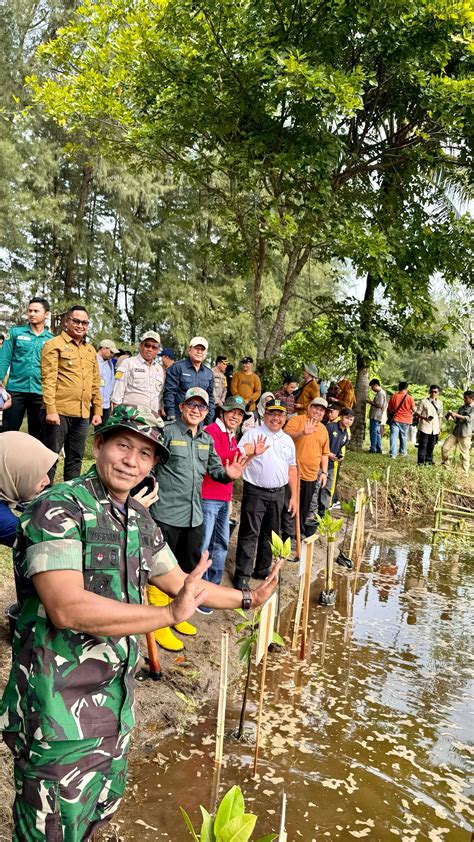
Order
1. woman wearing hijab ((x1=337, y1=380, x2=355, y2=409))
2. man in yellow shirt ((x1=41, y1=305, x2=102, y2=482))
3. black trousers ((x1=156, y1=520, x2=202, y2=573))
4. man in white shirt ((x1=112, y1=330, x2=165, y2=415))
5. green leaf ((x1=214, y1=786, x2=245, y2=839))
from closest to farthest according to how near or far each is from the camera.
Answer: green leaf ((x1=214, y1=786, x2=245, y2=839)) → black trousers ((x1=156, y1=520, x2=202, y2=573)) → man in yellow shirt ((x1=41, y1=305, x2=102, y2=482)) → man in white shirt ((x1=112, y1=330, x2=165, y2=415)) → woman wearing hijab ((x1=337, y1=380, x2=355, y2=409))

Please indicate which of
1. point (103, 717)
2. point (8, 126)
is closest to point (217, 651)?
point (103, 717)

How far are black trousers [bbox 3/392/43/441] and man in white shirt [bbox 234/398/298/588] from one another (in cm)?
213

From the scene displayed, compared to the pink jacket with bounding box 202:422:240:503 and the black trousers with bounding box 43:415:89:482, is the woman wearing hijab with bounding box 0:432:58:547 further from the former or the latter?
the black trousers with bounding box 43:415:89:482

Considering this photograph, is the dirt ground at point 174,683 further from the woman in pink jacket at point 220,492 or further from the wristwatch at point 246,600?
the wristwatch at point 246,600

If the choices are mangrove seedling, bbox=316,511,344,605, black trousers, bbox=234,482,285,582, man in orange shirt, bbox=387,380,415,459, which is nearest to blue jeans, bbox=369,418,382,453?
man in orange shirt, bbox=387,380,415,459

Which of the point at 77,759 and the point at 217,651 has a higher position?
the point at 77,759

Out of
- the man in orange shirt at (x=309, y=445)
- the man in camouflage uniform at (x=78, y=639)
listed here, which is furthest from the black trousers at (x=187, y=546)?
the man in camouflage uniform at (x=78, y=639)

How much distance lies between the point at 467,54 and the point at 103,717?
9.19 meters

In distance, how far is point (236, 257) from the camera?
1146cm

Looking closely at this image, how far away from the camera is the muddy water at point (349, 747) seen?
11.1ft

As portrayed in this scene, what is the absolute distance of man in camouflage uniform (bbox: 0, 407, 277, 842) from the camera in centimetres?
169

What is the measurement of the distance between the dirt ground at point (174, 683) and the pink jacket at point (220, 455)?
1.12m

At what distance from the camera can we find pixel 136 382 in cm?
720

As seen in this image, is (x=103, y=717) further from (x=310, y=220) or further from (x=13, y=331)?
(x=310, y=220)
